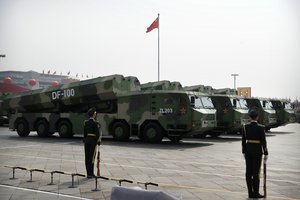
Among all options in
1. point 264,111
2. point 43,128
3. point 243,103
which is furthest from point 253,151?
point 264,111

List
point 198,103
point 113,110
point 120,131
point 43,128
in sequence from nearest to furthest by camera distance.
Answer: point 198,103 < point 120,131 < point 113,110 < point 43,128

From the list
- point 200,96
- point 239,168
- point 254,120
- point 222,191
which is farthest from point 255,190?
point 200,96

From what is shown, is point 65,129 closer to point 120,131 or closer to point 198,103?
point 120,131

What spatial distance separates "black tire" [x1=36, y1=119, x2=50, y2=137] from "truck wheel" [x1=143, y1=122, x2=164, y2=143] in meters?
6.09

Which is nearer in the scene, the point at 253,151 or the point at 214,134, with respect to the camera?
the point at 253,151

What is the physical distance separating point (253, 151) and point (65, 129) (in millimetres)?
14783

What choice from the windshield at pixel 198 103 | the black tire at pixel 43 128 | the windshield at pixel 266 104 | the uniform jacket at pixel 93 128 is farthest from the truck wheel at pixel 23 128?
the windshield at pixel 266 104

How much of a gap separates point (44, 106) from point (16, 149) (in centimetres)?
703

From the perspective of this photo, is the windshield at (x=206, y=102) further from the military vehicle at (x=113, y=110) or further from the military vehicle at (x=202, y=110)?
the military vehicle at (x=113, y=110)

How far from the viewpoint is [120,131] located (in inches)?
736

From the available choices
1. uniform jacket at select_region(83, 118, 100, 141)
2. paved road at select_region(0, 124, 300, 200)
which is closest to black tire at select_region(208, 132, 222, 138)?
paved road at select_region(0, 124, 300, 200)

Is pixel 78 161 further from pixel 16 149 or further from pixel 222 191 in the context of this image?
pixel 222 191

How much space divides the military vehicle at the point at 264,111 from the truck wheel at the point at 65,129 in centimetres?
Result: 1040

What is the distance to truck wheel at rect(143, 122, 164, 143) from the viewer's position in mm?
17391
